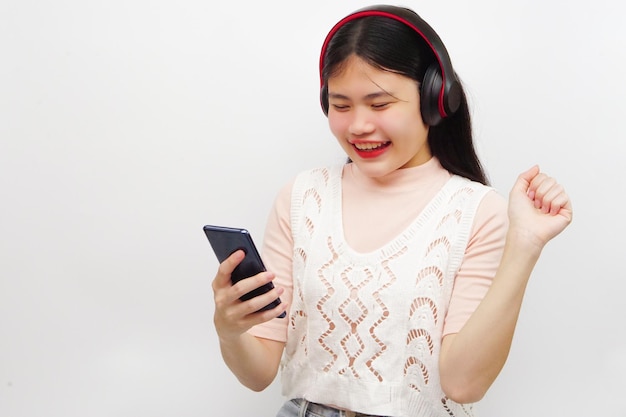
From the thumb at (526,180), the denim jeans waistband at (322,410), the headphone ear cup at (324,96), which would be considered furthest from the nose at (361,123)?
the denim jeans waistband at (322,410)

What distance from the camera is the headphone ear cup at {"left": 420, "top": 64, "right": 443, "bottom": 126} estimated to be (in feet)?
4.67

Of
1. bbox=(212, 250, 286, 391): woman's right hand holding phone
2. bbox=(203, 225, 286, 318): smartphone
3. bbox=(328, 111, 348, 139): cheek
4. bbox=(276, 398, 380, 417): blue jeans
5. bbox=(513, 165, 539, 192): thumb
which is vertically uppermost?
bbox=(328, 111, 348, 139): cheek

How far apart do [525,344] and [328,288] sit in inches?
26.4

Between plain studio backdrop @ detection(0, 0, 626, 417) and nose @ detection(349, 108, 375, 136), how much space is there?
50cm

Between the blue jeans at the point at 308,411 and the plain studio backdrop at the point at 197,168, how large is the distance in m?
0.47

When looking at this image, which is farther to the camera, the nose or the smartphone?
the nose

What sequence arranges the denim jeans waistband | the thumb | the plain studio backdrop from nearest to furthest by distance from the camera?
the thumb → the denim jeans waistband → the plain studio backdrop

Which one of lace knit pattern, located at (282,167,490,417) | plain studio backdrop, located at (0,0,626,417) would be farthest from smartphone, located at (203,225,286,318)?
plain studio backdrop, located at (0,0,626,417)

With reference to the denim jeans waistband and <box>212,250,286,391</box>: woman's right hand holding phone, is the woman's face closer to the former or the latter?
<box>212,250,286,391</box>: woman's right hand holding phone

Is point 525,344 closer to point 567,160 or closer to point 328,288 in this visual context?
point 567,160

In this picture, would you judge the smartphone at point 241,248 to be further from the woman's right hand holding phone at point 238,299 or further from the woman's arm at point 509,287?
the woman's arm at point 509,287

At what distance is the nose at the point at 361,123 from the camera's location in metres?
1.43

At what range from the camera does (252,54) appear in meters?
1.94

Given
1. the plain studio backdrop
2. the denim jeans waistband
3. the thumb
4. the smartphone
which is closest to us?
the smartphone
